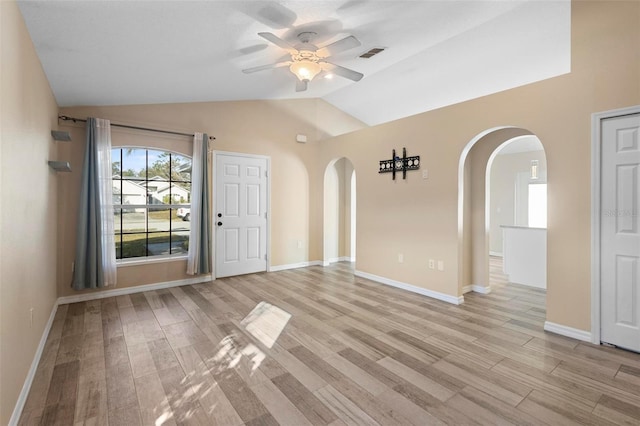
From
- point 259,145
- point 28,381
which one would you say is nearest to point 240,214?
point 259,145

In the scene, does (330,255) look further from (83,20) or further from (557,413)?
(83,20)

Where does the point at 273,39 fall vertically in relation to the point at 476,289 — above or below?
above

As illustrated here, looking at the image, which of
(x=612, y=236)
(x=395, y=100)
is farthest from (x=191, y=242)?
(x=612, y=236)

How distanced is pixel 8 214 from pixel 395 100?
5.48 meters

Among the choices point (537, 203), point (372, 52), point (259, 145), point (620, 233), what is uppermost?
point (372, 52)

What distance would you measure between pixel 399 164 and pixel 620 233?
2518 mm

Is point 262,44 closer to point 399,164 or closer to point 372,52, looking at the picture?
point 372,52

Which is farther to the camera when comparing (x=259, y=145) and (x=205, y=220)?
(x=259, y=145)

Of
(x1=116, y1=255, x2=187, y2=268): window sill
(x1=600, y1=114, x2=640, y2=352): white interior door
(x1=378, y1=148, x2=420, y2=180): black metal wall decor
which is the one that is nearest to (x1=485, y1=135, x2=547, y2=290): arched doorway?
(x1=378, y1=148, x2=420, y2=180): black metal wall decor

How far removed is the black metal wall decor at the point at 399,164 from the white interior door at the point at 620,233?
78.4 inches

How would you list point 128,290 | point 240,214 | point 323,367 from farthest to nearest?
point 240,214 → point 128,290 → point 323,367

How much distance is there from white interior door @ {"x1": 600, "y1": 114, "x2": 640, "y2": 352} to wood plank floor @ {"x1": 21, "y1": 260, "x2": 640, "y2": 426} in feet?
0.89

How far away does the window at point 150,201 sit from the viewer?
4.30 m

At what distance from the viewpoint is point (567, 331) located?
2916 millimetres
